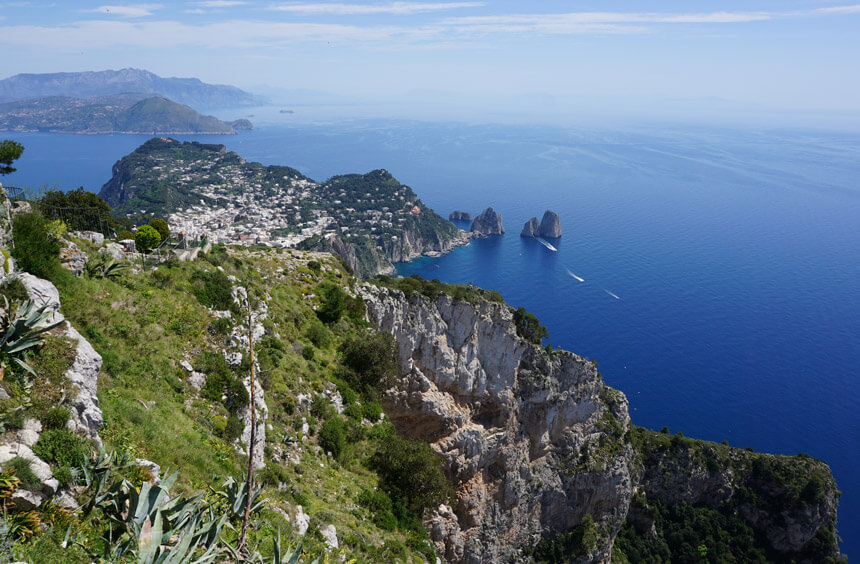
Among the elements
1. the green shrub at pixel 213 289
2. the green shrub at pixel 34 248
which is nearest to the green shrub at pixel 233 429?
the green shrub at pixel 213 289

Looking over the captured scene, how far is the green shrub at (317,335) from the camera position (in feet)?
75.7

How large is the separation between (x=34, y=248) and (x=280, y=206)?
128 meters

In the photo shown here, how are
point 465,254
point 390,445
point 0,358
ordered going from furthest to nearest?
point 465,254
point 390,445
point 0,358

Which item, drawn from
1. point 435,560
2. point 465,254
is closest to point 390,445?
point 435,560

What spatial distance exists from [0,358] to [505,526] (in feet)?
112

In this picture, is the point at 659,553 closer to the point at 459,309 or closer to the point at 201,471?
the point at 459,309

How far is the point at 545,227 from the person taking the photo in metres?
133

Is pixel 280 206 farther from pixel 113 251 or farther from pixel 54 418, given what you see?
pixel 54 418

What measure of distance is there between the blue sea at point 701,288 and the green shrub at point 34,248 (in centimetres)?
6564

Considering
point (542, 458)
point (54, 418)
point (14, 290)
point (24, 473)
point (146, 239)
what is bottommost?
point (542, 458)

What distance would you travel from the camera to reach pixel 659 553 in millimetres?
45844

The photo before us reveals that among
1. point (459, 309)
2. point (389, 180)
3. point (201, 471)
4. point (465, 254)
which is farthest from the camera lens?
point (389, 180)

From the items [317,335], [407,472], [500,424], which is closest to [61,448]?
[407,472]

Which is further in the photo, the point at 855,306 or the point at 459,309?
the point at 855,306
